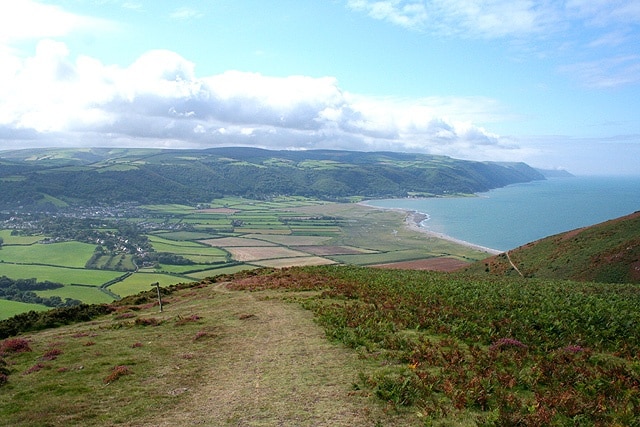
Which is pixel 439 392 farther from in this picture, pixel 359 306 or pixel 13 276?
pixel 13 276

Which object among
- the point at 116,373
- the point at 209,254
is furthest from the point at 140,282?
the point at 116,373

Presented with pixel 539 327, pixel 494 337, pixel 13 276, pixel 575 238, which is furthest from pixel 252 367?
pixel 13 276

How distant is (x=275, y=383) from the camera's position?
16266 mm

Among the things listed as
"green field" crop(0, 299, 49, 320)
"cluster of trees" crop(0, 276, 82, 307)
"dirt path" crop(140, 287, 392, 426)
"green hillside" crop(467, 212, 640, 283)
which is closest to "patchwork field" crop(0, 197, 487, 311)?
"cluster of trees" crop(0, 276, 82, 307)

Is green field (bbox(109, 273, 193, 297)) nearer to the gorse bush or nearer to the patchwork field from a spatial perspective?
the patchwork field

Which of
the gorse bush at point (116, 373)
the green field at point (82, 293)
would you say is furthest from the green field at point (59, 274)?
the gorse bush at point (116, 373)

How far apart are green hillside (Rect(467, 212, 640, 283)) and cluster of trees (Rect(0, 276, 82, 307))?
225ft

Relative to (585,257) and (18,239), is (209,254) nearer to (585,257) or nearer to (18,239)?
(18,239)

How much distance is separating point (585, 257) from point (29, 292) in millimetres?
92367

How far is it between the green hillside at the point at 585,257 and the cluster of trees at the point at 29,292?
225 ft

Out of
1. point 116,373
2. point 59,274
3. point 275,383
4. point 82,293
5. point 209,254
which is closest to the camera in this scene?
point 275,383

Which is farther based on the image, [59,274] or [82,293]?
[59,274]

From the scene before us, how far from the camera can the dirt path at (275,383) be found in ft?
43.5

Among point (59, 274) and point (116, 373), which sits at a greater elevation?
point (116, 373)
